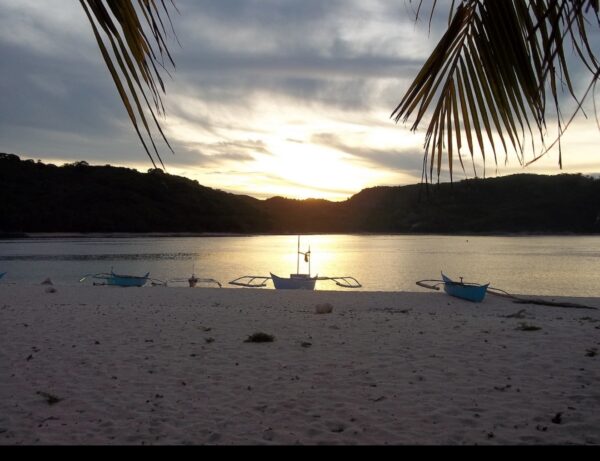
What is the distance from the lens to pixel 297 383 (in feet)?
20.3

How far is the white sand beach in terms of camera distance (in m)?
4.66

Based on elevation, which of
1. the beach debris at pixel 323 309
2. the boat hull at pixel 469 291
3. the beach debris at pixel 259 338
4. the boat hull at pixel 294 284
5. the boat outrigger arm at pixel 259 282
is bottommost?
the boat outrigger arm at pixel 259 282

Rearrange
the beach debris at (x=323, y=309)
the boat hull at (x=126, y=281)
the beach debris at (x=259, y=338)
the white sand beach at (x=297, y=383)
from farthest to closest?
the boat hull at (x=126, y=281), the beach debris at (x=323, y=309), the beach debris at (x=259, y=338), the white sand beach at (x=297, y=383)

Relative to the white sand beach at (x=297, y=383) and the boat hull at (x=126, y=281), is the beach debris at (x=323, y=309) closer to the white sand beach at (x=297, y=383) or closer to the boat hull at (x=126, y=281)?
the white sand beach at (x=297, y=383)

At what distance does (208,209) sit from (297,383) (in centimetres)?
Answer: 12686

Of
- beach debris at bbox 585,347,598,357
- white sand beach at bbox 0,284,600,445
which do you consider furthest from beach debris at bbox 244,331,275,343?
beach debris at bbox 585,347,598,357

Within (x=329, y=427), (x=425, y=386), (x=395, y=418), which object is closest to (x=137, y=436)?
(x=329, y=427)

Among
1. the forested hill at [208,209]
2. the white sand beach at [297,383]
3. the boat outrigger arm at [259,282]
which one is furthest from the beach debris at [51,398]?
the forested hill at [208,209]

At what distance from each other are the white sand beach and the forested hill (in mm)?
99635

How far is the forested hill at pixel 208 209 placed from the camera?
4301 inches

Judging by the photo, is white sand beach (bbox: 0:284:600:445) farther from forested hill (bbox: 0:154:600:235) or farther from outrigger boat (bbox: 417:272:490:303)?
forested hill (bbox: 0:154:600:235)

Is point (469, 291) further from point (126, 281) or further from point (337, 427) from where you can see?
point (337, 427)

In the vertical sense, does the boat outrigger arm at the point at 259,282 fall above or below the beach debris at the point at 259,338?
below

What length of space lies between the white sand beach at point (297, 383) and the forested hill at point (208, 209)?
99.6 metres
